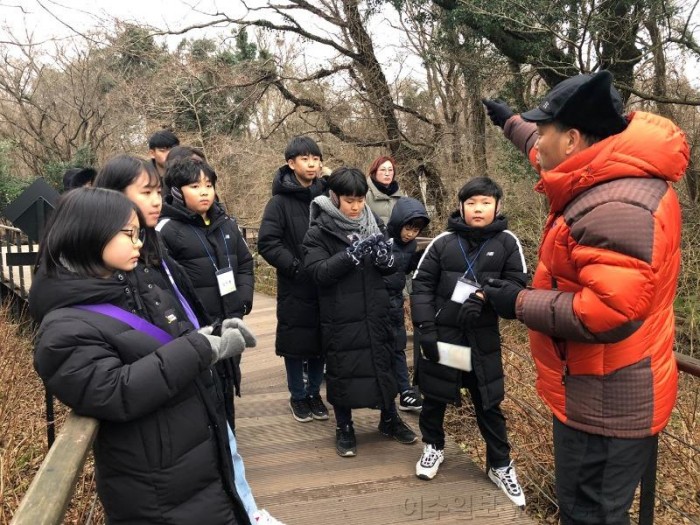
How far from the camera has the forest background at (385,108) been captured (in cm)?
412

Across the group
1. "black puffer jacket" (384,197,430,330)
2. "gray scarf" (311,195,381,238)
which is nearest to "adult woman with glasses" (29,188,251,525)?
"gray scarf" (311,195,381,238)

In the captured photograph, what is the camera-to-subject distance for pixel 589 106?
166cm

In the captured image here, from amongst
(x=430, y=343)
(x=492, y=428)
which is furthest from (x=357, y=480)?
(x=430, y=343)

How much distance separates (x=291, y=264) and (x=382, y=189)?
1265 mm

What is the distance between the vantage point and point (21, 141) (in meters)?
19.1

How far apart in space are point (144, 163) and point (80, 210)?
28.8 inches

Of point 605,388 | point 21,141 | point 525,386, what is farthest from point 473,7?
point 21,141

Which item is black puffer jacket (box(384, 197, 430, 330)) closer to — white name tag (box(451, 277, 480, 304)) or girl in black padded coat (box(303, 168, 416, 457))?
girl in black padded coat (box(303, 168, 416, 457))

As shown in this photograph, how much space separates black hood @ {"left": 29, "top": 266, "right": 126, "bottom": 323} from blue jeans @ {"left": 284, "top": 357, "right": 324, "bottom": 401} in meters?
2.03

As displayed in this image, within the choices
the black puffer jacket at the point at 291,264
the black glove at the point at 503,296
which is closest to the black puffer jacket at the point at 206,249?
the black puffer jacket at the point at 291,264

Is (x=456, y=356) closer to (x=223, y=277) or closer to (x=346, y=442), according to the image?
(x=346, y=442)

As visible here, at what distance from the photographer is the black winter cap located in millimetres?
1613

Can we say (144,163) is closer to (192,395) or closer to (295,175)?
(192,395)

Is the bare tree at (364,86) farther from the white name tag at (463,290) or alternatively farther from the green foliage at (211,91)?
the white name tag at (463,290)
